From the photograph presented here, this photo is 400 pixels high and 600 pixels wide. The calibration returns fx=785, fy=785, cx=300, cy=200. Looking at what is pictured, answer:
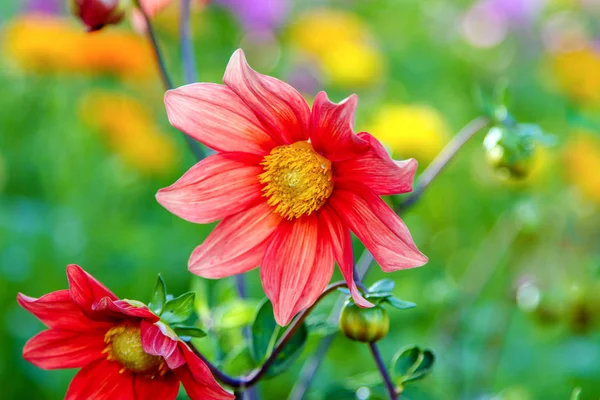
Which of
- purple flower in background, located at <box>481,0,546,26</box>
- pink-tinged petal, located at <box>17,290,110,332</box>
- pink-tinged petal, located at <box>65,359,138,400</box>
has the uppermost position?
pink-tinged petal, located at <box>17,290,110,332</box>

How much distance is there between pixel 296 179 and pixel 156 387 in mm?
239

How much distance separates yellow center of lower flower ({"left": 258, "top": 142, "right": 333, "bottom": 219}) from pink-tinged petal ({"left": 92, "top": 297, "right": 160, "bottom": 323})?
0.18 metres

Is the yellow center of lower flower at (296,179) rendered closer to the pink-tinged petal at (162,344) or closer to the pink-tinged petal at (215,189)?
the pink-tinged petal at (215,189)

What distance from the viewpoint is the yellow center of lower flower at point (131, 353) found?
2.43 feet

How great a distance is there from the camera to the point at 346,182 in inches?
29.8

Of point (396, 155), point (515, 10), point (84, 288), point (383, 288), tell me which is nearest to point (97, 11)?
point (84, 288)

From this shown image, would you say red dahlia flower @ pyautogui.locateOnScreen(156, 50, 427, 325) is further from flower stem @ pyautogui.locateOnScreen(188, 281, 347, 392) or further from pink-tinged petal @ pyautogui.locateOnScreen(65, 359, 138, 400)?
pink-tinged petal @ pyautogui.locateOnScreen(65, 359, 138, 400)

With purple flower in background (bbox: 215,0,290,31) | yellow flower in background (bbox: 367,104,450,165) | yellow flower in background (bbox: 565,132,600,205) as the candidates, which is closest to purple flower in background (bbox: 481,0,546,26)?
purple flower in background (bbox: 215,0,290,31)

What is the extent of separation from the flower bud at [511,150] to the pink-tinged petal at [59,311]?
0.46 meters

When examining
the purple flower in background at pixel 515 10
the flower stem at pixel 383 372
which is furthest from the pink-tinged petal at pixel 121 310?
the purple flower in background at pixel 515 10

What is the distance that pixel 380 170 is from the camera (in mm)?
692

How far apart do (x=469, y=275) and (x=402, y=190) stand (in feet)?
3.90

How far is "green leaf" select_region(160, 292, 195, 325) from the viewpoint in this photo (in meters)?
0.71

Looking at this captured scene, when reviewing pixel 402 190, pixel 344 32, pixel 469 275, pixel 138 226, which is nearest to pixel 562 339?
pixel 469 275
